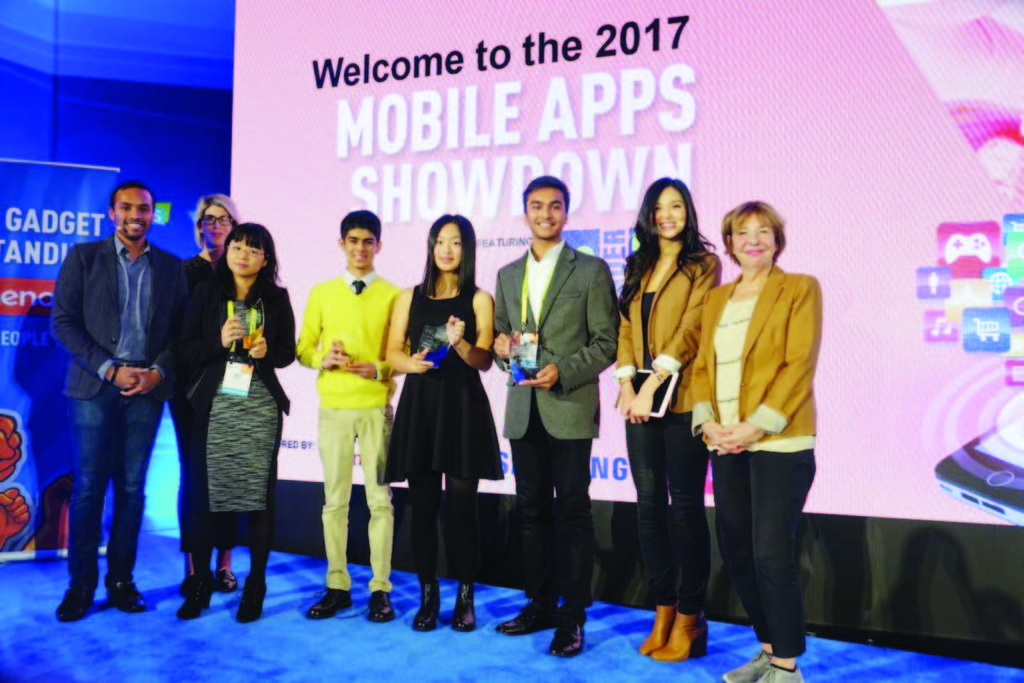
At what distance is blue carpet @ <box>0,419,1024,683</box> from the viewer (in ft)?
9.14

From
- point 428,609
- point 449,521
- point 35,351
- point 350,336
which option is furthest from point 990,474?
point 35,351

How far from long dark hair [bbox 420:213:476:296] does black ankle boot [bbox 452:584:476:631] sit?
1138mm

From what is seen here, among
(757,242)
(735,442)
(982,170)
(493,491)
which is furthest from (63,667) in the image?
(982,170)

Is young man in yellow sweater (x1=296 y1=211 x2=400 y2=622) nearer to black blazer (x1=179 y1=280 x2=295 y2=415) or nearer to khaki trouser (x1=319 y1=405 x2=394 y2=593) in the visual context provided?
khaki trouser (x1=319 y1=405 x2=394 y2=593)

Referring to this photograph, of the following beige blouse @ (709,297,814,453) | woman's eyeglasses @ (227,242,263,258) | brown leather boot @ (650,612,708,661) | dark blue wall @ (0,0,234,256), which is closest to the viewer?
beige blouse @ (709,297,814,453)

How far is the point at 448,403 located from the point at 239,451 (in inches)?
32.8

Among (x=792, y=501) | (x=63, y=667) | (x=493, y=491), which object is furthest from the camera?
(x=493, y=491)

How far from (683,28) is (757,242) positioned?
1.57m

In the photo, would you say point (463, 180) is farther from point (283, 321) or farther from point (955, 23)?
Answer: point (955, 23)

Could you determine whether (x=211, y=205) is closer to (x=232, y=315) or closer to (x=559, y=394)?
(x=232, y=315)

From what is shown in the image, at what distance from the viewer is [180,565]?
4250 millimetres

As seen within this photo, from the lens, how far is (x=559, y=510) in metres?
3.05

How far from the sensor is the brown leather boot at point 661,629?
118 inches

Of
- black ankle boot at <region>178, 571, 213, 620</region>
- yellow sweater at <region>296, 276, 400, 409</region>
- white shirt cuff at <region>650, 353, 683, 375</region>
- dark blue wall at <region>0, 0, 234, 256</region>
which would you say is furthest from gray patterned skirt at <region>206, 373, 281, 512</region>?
dark blue wall at <region>0, 0, 234, 256</region>
